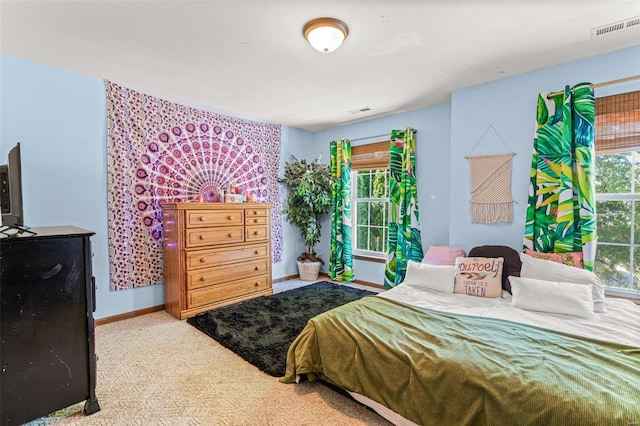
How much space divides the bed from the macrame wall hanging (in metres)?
1.04

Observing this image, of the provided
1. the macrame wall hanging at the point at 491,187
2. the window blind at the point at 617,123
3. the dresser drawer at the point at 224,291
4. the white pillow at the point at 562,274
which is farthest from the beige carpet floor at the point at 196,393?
the window blind at the point at 617,123

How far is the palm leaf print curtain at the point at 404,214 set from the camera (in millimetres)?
3760

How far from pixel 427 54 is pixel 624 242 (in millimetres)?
2324

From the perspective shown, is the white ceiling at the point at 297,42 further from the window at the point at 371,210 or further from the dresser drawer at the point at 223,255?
the dresser drawer at the point at 223,255

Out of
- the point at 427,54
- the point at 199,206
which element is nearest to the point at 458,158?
the point at 427,54

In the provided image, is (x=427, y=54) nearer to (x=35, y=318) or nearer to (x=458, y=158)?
(x=458, y=158)

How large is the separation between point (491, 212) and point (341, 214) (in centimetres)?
208

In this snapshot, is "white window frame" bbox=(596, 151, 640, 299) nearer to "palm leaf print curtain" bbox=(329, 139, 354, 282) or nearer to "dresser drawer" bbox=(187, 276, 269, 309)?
"palm leaf print curtain" bbox=(329, 139, 354, 282)

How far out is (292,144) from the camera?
15.8 feet

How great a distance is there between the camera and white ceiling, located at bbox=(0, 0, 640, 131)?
184 centimetres

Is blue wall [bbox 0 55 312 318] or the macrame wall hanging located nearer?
blue wall [bbox 0 55 312 318]

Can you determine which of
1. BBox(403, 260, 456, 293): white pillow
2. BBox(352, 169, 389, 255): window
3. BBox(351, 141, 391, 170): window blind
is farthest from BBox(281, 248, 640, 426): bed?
BBox(351, 141, 391, 170): window blind

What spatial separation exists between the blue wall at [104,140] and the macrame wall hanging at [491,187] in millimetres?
67

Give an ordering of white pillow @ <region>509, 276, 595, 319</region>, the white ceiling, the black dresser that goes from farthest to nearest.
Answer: white pillow @ <region>509, 276, 595, 319</region>
the white ceiling
the black dresser
